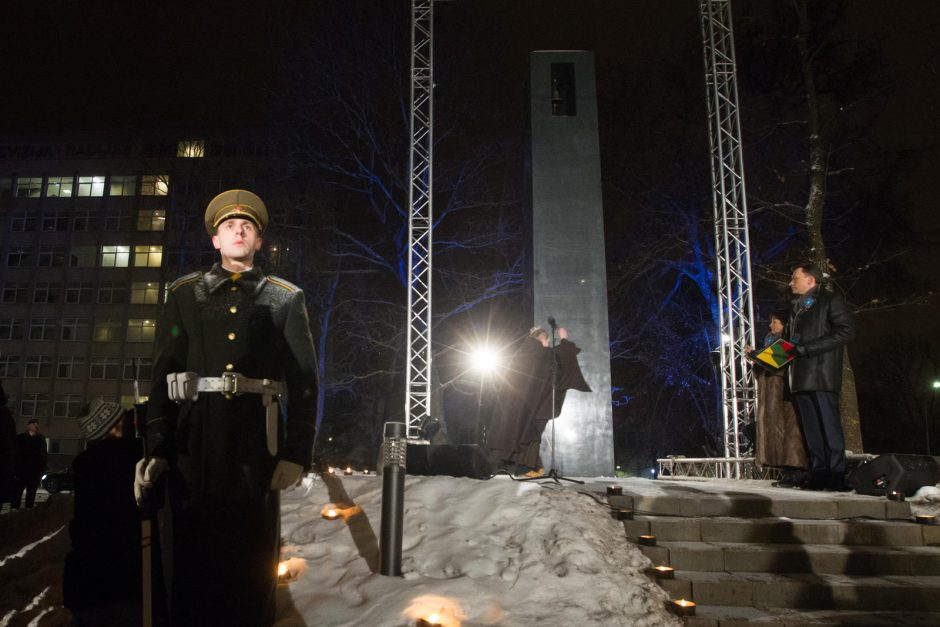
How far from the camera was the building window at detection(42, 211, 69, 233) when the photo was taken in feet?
167

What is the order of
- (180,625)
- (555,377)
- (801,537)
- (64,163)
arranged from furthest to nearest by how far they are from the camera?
(64,163)
(555,377)
(801,537)
(180,625)

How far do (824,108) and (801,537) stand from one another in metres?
11.4

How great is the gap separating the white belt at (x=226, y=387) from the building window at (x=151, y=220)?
5168 cm

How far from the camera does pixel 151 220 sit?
49750 mm

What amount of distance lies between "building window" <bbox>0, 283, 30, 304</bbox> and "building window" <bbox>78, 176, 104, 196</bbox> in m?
8.18

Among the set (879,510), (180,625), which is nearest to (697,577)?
(879,510)

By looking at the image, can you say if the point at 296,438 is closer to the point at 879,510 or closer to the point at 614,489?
the point at 614,489

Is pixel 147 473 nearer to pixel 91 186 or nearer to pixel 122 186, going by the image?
pixel 122 186

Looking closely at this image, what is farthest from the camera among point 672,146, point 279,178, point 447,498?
point 672,146

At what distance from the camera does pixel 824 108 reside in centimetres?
1399

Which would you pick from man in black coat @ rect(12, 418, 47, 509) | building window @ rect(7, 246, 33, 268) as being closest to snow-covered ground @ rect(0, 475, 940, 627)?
man in black coat @ rect(12, 418, 47, 509)

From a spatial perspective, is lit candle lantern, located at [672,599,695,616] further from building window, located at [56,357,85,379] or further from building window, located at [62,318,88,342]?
building window, located at [62,318,88,342]

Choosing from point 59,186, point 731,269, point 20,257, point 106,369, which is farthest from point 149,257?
point 731,269

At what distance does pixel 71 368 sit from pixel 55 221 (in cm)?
1203
